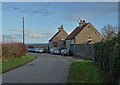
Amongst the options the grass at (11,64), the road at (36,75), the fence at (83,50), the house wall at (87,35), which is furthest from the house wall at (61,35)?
the road at (36,75)

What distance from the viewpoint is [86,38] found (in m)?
A: 69.6

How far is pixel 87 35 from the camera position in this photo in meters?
69.4

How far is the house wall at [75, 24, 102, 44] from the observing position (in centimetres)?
6874

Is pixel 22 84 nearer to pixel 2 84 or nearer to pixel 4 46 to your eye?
pixel 2 84

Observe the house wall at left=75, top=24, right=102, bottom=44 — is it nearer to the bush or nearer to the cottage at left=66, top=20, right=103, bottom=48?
the cottage at left=66, top=20, right=103, bottom=48

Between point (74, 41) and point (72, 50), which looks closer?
point (72, 50)

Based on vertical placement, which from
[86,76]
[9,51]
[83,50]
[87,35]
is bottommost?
[86,76]

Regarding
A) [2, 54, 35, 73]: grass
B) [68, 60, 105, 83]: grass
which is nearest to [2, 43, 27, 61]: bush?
[2, 54, 35, 73]: grass

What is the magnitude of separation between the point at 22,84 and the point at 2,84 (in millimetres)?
1012

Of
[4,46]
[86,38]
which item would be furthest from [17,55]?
[86,38]

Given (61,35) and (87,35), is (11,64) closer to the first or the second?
(87,35)

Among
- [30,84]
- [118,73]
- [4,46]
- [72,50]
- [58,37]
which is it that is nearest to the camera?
[118,73]

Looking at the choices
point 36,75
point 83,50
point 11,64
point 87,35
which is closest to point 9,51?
point 11,64

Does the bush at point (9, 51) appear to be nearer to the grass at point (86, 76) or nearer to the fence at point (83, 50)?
the fence at point (83, 50)
